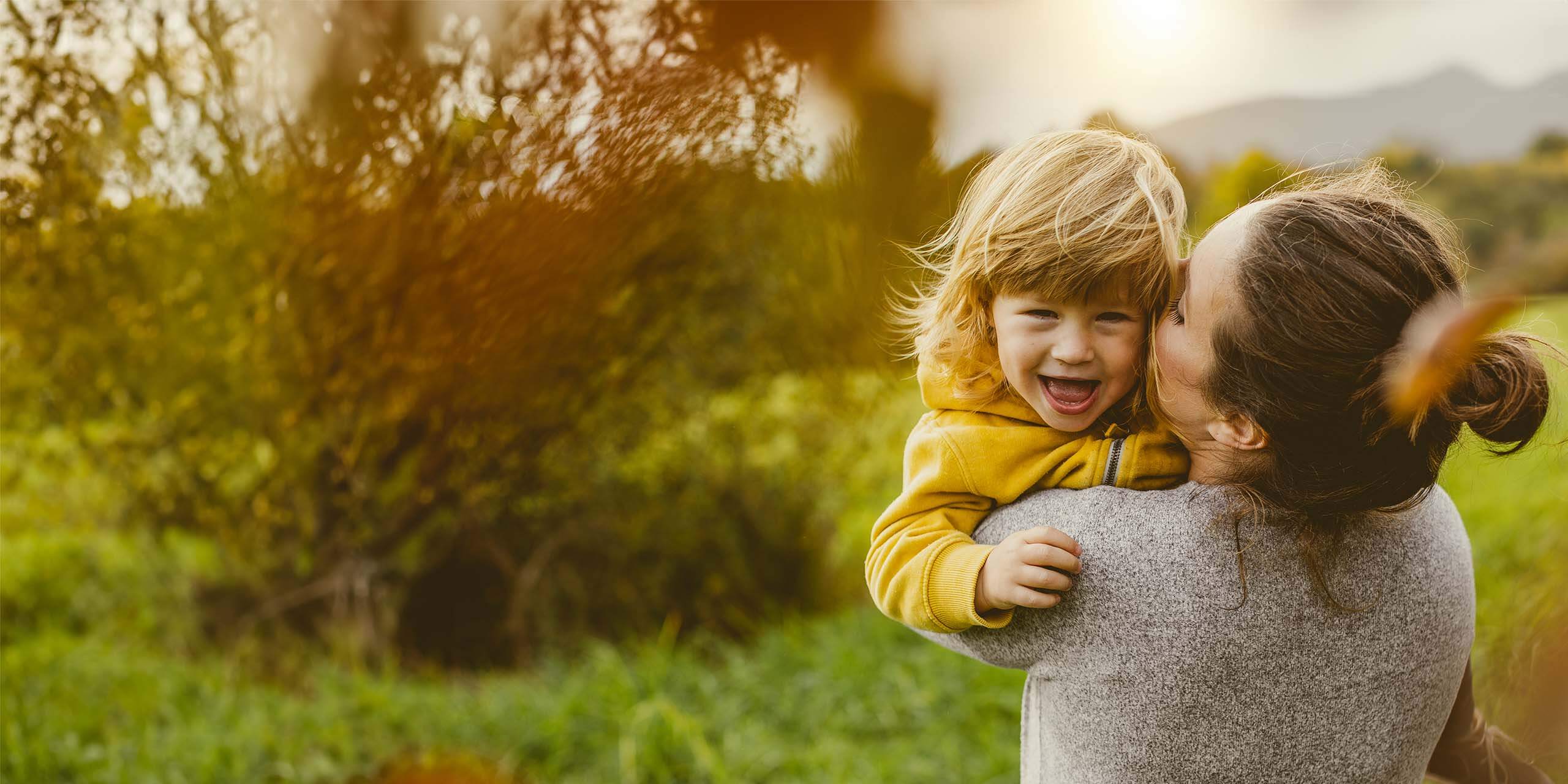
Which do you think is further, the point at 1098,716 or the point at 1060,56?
the point at 1060,56

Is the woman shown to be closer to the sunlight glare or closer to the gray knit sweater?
the gray knit sweater

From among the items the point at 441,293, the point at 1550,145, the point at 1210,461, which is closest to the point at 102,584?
the point at 441,293

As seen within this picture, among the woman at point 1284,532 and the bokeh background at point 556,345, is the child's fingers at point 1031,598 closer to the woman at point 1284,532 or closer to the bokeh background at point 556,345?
the woman at point 1284,532

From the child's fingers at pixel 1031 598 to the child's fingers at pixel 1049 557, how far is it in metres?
0.03

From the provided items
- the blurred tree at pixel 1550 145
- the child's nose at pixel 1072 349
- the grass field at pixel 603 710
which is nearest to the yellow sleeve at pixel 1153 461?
the child's nose at pixel 1072 349

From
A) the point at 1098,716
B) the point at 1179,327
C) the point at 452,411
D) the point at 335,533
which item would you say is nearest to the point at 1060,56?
the point at 1179,327

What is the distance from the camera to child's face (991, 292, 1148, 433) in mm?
1111

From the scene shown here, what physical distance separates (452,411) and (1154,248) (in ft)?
6.39

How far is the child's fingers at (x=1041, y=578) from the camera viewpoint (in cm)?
97

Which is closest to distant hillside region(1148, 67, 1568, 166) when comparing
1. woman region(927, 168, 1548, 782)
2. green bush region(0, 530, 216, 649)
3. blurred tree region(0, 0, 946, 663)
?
blurred tree region(0, 0, 946, 663)

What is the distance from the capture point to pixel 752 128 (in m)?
1.34

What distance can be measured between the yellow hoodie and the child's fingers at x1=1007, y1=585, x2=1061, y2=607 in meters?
0.06

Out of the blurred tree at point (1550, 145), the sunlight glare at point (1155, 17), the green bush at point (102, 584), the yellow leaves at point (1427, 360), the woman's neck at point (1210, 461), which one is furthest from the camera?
the green bush at point (102, 584)

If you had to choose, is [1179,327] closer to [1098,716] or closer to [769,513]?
[1098,716]
